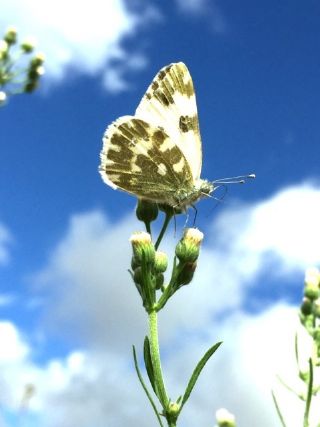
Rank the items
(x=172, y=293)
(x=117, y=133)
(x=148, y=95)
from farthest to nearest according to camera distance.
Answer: (x=148, y=95), (x=117, y=133), (x=172, y=293)

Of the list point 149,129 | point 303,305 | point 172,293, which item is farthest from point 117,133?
point 303,305

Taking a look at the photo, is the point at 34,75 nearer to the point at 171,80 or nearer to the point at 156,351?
the point at 171,80

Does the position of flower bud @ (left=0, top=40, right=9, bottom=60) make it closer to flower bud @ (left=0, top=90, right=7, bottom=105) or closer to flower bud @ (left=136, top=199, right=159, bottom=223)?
flower bud @ (left=0, top=90, right=7, bottom=105)

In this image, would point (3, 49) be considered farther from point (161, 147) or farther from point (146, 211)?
A: point (146, 211)

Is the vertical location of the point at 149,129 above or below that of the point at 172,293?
above

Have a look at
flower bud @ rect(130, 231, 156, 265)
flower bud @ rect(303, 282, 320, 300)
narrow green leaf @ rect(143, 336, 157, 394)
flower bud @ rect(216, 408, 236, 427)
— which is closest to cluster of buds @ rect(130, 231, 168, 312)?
flower bud @ rect(130, 231, 156, 265)

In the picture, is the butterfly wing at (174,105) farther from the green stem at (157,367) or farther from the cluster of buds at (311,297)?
the green stem at (157,367)

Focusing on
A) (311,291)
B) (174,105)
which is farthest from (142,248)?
(174,105)

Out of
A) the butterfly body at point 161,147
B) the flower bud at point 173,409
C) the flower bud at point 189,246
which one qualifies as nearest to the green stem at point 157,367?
the flower bud at point 173,409
